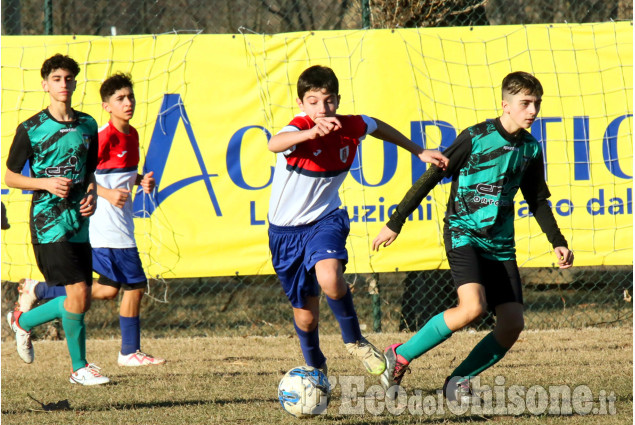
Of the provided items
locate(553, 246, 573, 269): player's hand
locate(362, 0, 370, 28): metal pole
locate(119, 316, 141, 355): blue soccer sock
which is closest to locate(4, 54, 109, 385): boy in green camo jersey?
locate(119, 316, 141, 355): blue soccer sock

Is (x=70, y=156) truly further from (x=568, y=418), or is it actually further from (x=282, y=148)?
(x=568, y=418)

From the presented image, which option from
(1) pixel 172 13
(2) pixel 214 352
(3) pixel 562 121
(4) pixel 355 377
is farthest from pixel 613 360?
(1) pixel 172 13

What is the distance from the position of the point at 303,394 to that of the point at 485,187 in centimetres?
147

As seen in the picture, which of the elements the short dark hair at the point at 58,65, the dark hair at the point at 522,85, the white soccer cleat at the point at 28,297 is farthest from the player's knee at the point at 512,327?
the white soccer cleat at the point at 28,297

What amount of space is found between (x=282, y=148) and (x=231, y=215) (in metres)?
3.01

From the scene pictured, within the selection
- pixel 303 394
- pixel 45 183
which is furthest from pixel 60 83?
pixel 303 394

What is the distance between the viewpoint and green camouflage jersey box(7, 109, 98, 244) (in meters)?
5.43

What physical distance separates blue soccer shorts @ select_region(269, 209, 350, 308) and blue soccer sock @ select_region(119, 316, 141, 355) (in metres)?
2.07

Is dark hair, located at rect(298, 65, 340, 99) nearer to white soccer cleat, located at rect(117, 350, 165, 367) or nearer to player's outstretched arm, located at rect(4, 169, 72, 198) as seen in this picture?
player's outstretched arm, located at rect(4, 169, 72, 198)

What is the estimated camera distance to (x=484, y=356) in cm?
472

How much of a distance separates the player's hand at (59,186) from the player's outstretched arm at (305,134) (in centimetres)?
136

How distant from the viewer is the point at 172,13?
11305 millimetres

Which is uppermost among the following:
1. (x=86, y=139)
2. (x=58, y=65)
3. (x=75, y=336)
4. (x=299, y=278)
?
(x=58, y=65)

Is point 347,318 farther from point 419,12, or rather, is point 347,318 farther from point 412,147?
point 419,12
